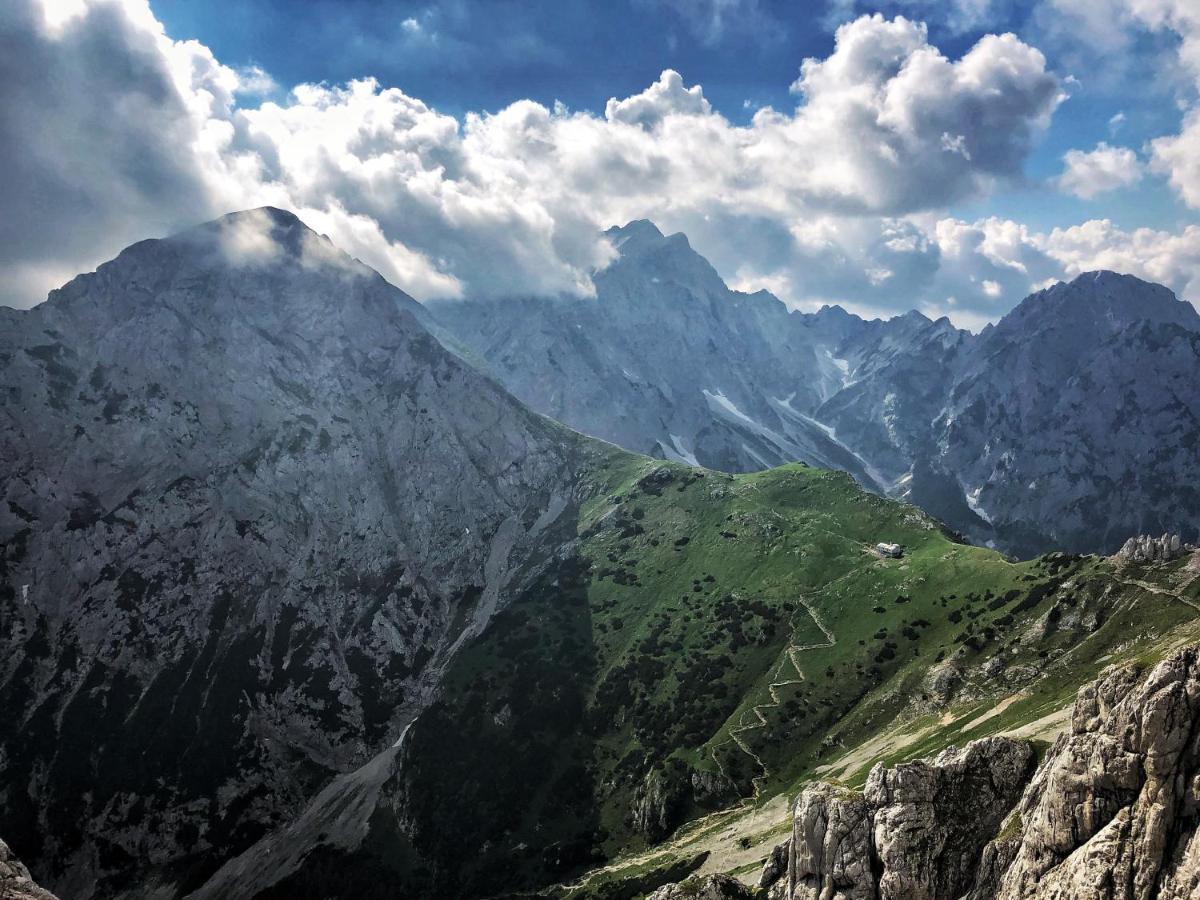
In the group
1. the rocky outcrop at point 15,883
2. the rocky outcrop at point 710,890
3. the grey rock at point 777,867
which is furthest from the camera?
the grey rock at point 777,867

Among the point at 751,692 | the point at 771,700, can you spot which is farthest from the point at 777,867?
the point at 751,692

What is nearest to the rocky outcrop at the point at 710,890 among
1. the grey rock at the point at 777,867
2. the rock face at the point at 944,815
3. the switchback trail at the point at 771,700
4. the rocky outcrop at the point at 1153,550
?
the grey rock at the point at 777,867

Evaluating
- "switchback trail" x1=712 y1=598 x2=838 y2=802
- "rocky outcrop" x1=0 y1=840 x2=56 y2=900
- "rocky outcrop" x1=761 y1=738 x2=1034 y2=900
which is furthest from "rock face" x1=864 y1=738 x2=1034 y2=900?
"switchback trail" x1=712 y1=598 x2=838 y2=802

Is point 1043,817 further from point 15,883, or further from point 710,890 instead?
point 15,883

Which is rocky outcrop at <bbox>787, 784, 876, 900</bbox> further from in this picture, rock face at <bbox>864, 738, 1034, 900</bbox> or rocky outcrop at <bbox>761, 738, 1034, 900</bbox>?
rock face at <bbox>864, 738, 1034, 900</bbox>

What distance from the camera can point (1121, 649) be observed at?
100 m

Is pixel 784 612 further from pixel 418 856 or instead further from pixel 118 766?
pixel 118 766

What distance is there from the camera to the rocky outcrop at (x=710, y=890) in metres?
55.7

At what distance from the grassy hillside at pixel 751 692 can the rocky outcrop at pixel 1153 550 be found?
198 inches

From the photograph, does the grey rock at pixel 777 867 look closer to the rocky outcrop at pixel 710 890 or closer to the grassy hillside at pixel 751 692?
the rocky outcrop at pixel 710 890

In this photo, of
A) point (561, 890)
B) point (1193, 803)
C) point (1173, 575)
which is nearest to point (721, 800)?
point (561, 890)

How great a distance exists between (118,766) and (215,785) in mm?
26402

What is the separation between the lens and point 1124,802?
35.0m

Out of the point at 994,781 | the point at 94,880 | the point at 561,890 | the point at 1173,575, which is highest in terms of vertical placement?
the point at 994,781
